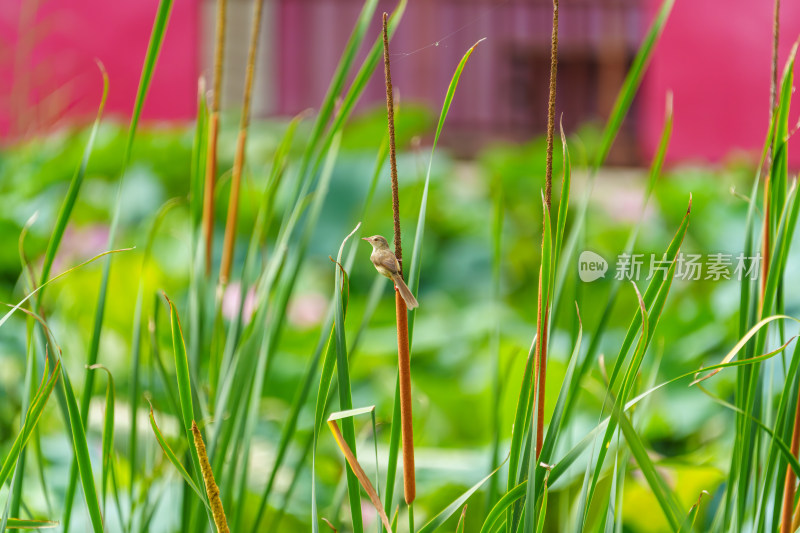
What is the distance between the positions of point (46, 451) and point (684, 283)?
0.91 meters

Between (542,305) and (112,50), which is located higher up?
(112,50)

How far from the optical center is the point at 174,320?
11.0 inches

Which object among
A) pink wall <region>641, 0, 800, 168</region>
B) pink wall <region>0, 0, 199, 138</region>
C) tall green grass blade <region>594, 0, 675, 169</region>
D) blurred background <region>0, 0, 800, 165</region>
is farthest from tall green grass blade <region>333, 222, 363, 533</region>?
pink wall <region>0, 0, 199, 138</region>

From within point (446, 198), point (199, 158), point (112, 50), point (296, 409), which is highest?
point (112, 50)

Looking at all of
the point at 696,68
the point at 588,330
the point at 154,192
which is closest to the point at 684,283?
the point at 588,330

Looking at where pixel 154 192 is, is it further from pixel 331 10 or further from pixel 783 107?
pixel 331 10

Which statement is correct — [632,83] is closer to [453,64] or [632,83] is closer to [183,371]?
[183,371]

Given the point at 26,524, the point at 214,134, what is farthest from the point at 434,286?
the point at 26,524

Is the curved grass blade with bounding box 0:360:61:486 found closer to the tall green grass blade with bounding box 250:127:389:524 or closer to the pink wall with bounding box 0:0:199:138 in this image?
the tall green grass blade with bounding box 250:127:389:524

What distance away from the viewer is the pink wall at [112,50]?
104 inches

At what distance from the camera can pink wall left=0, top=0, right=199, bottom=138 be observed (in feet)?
8.68

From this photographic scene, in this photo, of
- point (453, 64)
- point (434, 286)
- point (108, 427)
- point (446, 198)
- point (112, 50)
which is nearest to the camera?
point (108, 427)

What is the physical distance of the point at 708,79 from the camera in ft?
7.44

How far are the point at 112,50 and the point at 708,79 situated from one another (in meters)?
2.06
